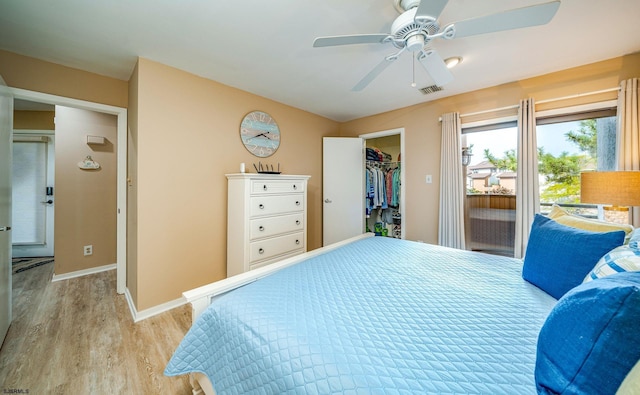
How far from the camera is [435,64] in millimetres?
1594

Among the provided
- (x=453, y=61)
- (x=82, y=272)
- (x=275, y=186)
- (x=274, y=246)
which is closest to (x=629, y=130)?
(x=453, y=61)

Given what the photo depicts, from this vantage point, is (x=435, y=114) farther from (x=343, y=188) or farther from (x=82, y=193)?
(x=82, y=193)

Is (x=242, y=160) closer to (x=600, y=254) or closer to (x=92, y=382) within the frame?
(x=92, y=382)

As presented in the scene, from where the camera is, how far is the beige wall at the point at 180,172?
2.08m

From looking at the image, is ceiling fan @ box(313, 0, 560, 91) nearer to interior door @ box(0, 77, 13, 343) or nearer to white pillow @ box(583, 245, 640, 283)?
white pillow @ box(583, 245, 640, 283)

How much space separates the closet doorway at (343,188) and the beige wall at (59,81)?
2626 mm

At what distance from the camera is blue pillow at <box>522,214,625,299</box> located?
99cm

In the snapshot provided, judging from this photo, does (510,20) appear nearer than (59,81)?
Yes

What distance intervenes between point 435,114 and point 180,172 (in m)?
3.13

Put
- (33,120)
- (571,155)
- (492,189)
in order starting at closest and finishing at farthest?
(571,155) < (492,189) < (33,120)

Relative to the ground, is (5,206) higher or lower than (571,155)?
lower

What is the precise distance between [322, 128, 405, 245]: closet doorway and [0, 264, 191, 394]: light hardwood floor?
2228 mm

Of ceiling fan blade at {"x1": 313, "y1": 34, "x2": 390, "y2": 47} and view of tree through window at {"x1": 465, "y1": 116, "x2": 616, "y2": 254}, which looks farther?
view of tree through window at {"x1": 465, "y1": 116, "x2": 616, "y2": 254}

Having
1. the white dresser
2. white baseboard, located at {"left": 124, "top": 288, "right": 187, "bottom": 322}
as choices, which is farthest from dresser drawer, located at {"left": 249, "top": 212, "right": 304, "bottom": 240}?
white baseboard, located at {"left": 124, "top": 288, "right": 187, "bottom": 322}
